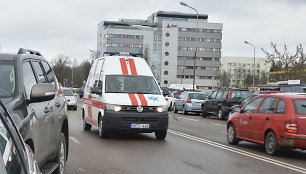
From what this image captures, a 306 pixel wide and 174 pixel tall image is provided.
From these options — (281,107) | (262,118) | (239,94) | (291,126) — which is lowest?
(291,126)

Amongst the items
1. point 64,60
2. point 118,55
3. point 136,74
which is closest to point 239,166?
point 136,74

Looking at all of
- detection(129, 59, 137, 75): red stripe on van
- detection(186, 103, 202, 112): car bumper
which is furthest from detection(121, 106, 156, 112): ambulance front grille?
detection(186, 103, 202, 112): car bumper

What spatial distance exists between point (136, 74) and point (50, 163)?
8156 millimetres

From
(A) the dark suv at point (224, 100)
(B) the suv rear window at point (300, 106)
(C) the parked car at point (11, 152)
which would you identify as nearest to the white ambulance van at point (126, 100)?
(B) the suv rear window at point (300, 106)

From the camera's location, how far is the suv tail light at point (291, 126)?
398 inches

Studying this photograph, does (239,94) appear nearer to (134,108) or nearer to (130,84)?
(130,84)

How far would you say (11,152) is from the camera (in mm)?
2330

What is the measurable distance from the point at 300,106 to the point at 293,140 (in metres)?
0.79

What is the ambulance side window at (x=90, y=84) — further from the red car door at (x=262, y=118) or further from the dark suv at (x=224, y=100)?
the dark suv at (x=224, y=100)

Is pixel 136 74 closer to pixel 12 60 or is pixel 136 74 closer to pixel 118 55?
pixel 118 55

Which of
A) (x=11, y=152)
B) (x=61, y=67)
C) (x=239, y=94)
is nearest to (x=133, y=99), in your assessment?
(x=11, y=152)

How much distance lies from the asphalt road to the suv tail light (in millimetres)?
627

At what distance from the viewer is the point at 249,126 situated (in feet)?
39.0

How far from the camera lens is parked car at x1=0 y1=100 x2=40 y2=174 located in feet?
7.16
